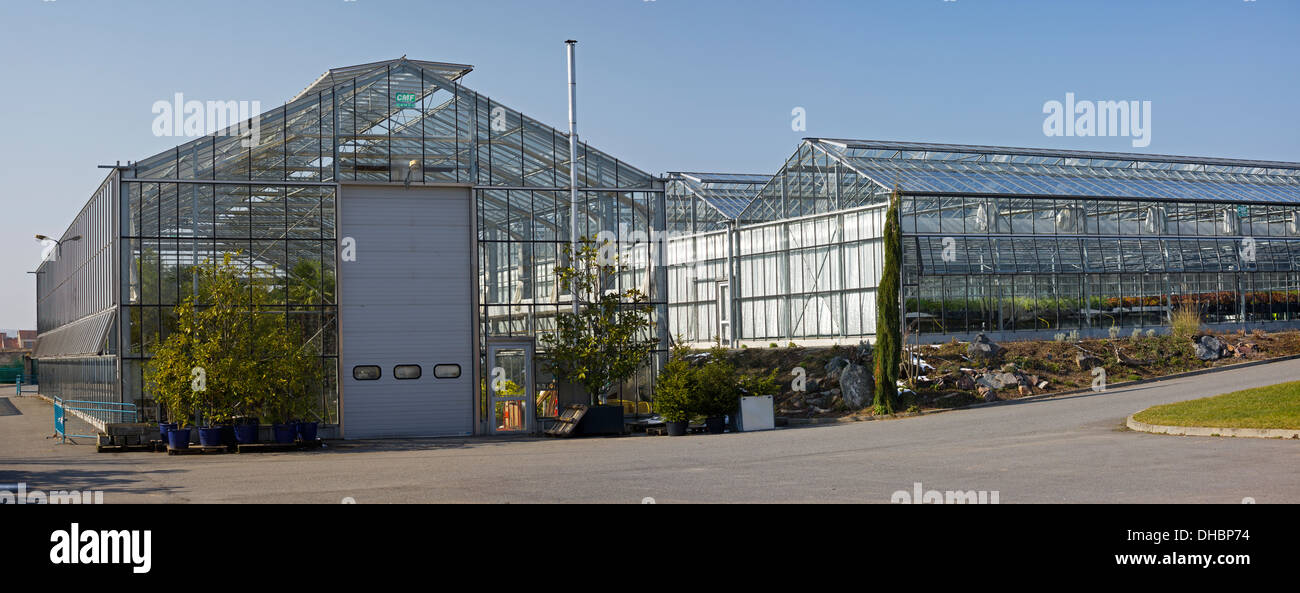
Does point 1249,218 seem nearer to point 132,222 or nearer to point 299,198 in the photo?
point 299,198

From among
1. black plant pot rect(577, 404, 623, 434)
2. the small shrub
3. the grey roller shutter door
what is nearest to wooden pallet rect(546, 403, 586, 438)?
black plant pot rect(577, 404, 623, 434)

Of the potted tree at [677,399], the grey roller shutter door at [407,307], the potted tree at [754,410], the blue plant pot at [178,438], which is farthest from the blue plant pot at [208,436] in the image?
the potted tree at [754,410]

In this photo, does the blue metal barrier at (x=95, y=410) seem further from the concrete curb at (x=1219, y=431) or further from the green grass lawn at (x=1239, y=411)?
the green grass lawn at (x=1239, y=411)

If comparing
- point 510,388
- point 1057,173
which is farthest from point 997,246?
point 510,388

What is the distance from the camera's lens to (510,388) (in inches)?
1129

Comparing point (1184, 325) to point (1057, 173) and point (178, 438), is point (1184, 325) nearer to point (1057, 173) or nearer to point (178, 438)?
point (1057, 173)

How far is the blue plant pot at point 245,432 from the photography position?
24562 mm

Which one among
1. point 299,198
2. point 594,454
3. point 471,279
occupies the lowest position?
point 594,454

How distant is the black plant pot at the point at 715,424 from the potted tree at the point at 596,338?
6.98 ft

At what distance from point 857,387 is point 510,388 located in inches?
376

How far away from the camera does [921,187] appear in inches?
1545
